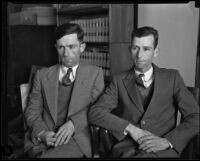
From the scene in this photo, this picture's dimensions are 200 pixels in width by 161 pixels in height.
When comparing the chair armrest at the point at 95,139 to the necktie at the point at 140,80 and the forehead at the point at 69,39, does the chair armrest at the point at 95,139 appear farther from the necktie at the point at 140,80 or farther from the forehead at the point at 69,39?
the forehead at the point at 69,39

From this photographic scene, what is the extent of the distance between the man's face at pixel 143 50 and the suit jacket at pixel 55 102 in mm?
264

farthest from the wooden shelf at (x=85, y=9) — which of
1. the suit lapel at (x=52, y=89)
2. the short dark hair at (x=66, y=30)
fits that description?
the suit lapel at (x=52, y=89)

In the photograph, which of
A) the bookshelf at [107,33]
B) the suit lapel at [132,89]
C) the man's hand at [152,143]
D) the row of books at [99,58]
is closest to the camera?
the man's hand at [152,143]

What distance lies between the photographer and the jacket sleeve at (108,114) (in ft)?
4.08

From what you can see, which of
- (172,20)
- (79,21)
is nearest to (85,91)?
(172,20)

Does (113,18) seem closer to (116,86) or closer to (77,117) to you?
(116,86)

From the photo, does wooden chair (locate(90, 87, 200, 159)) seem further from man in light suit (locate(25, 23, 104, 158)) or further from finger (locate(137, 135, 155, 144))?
finger (locate(137, 135, 155, 144))

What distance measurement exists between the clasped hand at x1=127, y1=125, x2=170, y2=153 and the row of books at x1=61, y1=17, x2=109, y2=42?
1.04m

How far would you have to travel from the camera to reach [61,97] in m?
1.38

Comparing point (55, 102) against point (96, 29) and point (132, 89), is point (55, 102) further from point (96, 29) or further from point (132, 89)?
point (96, 29)

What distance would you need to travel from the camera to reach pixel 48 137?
129 cm

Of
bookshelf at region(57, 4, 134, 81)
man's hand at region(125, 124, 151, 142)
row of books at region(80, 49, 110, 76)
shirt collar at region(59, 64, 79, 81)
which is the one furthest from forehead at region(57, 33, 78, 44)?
row of books at region(80, 49, 110, 76)

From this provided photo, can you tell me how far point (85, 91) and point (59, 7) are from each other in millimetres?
1396

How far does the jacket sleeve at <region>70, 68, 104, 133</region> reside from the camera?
4.36 feet
